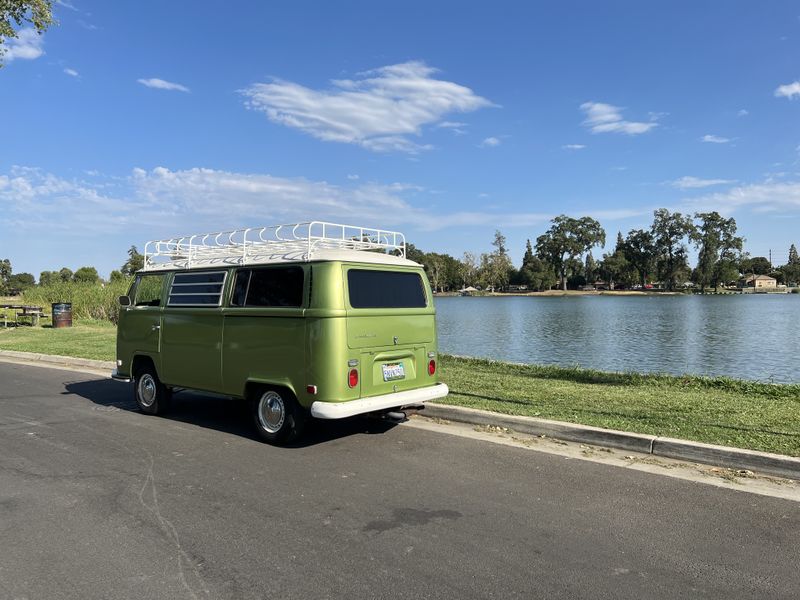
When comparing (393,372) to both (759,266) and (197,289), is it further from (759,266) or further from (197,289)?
(759,266)

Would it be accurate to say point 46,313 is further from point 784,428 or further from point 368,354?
point 784,428

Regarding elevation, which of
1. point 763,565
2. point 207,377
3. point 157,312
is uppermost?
point 157,312

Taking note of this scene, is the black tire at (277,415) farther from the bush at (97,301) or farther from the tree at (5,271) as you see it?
the tree at (5,271)

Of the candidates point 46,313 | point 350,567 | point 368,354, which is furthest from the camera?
point 46,313

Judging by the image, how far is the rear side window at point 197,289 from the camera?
7473mm

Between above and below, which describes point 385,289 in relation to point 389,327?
above

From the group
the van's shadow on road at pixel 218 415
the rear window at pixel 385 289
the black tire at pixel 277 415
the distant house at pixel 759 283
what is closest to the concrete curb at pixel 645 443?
the van's shadow on road at pixel 218 415

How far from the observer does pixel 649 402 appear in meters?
8.74

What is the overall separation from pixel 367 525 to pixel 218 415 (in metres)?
4.85

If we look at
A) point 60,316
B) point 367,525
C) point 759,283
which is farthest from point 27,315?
point 759,283

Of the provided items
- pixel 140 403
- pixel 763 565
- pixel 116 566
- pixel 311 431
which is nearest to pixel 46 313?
pixel 140 403

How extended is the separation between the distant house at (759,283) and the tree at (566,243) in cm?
3543

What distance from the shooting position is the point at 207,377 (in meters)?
7.50

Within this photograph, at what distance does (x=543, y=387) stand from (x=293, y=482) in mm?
5968
